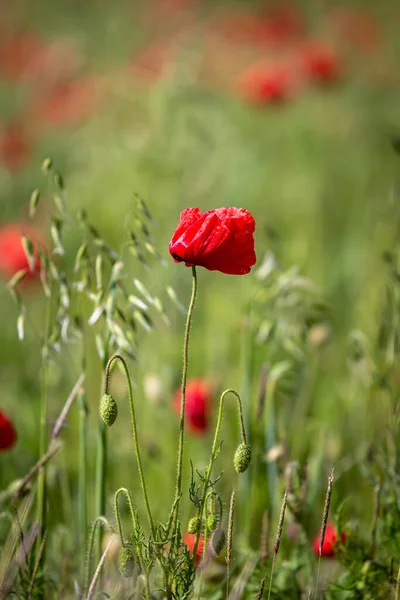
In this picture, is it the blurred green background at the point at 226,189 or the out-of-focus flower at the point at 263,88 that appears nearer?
the blurred green background at the point at 226,189

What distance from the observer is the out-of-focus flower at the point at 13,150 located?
428 centimetres

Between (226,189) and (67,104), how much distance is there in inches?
47.9

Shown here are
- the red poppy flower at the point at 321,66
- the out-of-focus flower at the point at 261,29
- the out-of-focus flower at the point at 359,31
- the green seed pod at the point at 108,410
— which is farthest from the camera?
the out-of-focus flower at the point at 359,31

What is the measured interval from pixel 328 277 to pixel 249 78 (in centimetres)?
85

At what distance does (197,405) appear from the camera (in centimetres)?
226

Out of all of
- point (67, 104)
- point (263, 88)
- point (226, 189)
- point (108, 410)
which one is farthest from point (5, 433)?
point (67, 104)

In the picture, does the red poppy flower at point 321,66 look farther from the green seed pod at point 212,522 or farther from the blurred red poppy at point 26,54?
the green seed pod at point 212,522

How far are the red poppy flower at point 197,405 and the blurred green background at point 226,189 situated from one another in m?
0.10

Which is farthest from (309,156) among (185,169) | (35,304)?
(35,304)

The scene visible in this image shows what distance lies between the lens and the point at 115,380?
2.77 m

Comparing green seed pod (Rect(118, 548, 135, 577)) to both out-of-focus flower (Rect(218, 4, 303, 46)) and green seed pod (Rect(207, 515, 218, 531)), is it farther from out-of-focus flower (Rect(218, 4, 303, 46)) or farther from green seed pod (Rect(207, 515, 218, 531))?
out-of-focus flower (Rect(218, 4, 303, 46))

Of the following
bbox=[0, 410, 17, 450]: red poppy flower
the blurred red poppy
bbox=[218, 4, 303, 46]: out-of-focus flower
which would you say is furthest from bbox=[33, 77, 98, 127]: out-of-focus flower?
bbox=[0, 410, 17, 450]: red poppy flower

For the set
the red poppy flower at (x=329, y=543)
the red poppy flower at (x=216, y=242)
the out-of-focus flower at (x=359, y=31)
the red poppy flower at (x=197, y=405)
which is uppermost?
the out-of-focus flower at (x=359, y=31)

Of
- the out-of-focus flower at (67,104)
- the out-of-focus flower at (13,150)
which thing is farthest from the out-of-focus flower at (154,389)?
the out-of-focus flower at (67,104)
